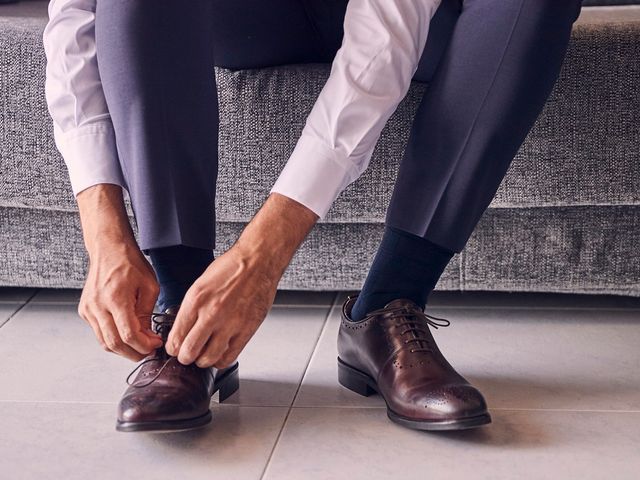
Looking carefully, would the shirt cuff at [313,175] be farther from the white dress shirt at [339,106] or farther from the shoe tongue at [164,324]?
the shoe tongue at [164,324]

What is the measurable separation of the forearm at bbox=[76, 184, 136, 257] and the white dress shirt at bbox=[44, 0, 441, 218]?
1cm

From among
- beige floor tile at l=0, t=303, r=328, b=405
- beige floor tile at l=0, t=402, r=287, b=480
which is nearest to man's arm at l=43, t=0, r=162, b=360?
beige floor tile at l=0, t=402, r=287, b=480

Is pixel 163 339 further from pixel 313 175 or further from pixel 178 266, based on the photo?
pixel 313 175

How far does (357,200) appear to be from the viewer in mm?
1337

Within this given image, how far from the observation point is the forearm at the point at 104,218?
98 cm

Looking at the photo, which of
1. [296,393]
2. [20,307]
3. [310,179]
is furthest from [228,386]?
[20,307]

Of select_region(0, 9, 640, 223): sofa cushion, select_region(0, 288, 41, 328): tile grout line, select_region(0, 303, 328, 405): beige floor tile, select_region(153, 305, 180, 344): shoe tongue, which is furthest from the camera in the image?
select_region(0, 288, 41, 328): tile grout line

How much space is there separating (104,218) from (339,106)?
280 millimetres

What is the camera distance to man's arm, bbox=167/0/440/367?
922 mm

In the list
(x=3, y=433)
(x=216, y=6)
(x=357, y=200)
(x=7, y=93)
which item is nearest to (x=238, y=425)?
(x=3, y=433)

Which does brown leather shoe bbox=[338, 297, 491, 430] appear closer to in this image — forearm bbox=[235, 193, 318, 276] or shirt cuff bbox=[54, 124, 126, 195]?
forearm bbox=[235, 193, 318, 276]

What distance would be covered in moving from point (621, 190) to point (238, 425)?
64 cm

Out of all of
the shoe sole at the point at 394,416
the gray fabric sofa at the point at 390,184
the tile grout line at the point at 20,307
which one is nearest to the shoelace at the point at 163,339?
the shoe sole at the point at 394,416

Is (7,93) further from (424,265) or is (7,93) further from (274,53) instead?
(424,265)
